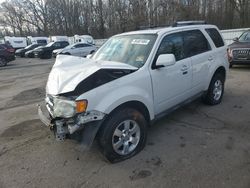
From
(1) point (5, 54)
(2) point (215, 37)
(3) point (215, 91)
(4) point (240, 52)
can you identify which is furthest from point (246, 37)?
(1) point (5, 54)

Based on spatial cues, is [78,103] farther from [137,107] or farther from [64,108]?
[137,107]

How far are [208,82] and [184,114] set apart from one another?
0.87 m

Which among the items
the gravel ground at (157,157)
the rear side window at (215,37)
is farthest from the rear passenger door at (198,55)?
the gravel ground at (157,157)

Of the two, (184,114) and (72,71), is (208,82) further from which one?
(72,71)

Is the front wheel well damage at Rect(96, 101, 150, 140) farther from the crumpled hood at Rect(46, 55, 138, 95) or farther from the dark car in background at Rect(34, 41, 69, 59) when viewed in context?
the dark car in background at Rect(34, 41, 69, 59)

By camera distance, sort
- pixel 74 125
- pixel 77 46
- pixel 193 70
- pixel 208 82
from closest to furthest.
Result: 1. pixel 74 125
2. pixel 193 70
3. pixel 208 82
4. pixel 77 46

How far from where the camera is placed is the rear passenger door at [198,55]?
14.5ft

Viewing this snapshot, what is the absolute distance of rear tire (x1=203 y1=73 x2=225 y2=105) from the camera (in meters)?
5.18

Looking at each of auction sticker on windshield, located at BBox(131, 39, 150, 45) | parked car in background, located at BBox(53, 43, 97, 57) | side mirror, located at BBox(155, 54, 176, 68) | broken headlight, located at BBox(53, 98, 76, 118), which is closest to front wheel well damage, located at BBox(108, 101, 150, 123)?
broken headlight, located at BBox(53, 98, 76, 118)

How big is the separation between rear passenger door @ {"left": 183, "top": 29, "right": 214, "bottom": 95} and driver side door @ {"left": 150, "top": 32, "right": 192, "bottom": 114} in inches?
6.3

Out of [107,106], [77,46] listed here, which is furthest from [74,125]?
[77,46]

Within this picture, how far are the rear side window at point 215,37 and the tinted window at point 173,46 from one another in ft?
3.82

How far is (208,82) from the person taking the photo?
499 cm

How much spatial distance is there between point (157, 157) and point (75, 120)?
138 cm
